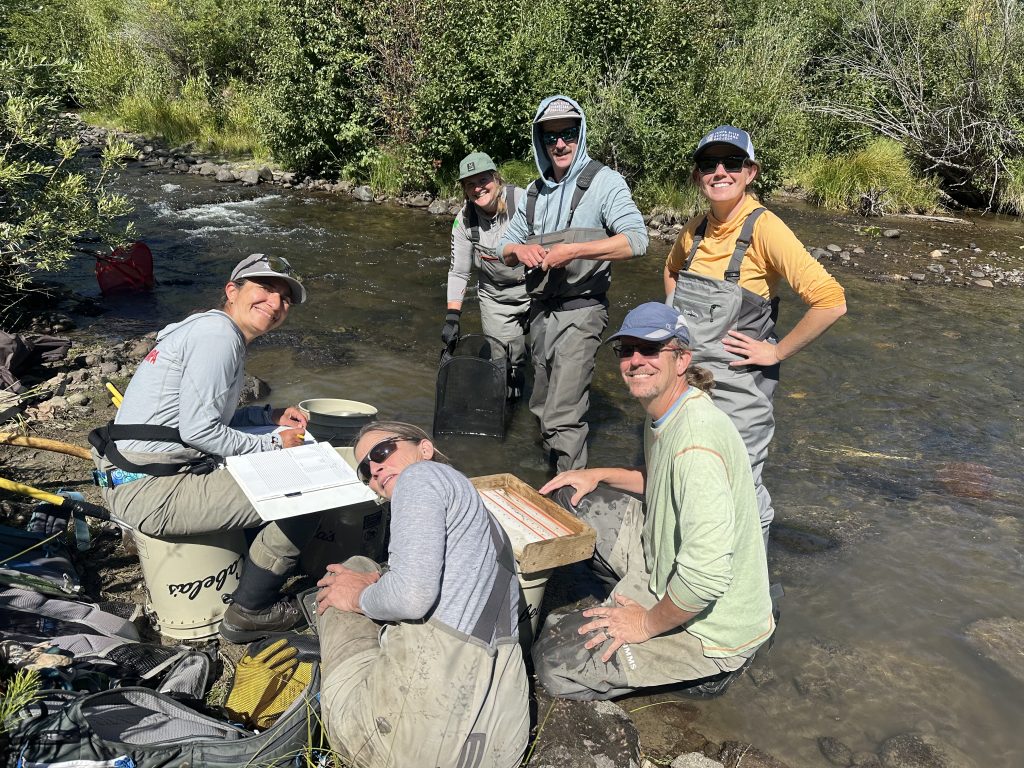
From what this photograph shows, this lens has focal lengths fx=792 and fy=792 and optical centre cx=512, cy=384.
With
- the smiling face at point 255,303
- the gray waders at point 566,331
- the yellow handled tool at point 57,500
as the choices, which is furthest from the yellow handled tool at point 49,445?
the gray waders at point 566,331

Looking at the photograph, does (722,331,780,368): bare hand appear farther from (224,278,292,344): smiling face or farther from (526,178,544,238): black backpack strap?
(224,278,292,344): smiling face

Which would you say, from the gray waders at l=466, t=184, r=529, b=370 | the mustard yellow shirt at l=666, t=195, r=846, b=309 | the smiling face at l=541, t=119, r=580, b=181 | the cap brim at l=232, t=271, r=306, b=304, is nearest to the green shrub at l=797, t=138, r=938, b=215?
the gray waders at l=466, t=184, r=529, b=370

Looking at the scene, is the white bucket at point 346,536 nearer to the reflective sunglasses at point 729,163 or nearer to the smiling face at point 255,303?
the smiling face at point 255,303

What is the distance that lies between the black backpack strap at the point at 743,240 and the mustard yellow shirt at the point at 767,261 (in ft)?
0.06

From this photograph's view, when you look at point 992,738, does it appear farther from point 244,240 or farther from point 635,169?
point 635,169

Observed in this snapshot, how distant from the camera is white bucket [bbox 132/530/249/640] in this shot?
10.9 feet

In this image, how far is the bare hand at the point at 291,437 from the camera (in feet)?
11.9

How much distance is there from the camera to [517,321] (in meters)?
5.85

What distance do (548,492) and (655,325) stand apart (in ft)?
3.65

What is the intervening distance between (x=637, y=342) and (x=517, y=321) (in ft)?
9.94

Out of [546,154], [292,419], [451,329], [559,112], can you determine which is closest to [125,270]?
[451,329]

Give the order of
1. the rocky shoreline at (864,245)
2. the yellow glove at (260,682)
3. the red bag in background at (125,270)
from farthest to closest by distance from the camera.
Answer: the rocky shoreline at (864,245)
the red bag in background at (125,270)
the yellow glove at (260,682)

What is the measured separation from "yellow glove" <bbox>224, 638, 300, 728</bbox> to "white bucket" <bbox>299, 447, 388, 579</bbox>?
644 millimetres

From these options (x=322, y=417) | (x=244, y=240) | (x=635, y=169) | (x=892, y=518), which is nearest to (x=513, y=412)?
(x=322, y=417)
